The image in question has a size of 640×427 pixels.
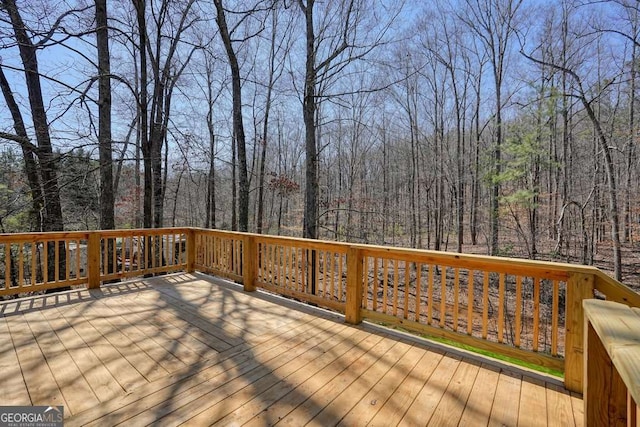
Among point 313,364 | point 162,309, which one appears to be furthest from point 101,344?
point 313,364

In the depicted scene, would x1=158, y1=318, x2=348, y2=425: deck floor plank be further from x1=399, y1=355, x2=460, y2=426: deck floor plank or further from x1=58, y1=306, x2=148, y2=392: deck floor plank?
x1=399, y1=355, x2=460, y2=426: deck floor plank

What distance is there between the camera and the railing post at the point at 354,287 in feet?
10.6

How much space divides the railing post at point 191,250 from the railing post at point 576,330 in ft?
17.3

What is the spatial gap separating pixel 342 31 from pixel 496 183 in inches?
245

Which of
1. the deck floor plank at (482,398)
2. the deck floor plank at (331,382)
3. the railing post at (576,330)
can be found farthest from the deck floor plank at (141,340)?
the railing post at (576,330)

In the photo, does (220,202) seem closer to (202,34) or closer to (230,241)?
(202,34)

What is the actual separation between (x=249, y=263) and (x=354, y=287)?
1.80 metres

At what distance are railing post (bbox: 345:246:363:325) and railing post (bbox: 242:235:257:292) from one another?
1.68 metres

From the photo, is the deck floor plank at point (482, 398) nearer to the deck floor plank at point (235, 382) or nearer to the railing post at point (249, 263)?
the deck floor plank at point (235, 382)

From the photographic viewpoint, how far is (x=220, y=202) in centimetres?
1995

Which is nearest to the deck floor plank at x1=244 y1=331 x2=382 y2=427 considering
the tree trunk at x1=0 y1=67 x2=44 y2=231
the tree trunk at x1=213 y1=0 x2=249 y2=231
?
the tree trunk at x1=213 y1=0 x2=249 y2=231

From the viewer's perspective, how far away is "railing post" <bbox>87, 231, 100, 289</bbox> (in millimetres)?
4320

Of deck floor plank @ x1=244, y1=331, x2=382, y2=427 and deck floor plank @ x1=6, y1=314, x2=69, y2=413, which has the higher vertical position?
deck floor plank @ x1=6, y1=314, x2=69, y2=413

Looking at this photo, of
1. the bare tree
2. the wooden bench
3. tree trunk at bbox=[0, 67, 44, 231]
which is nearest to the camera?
the wooden bench
